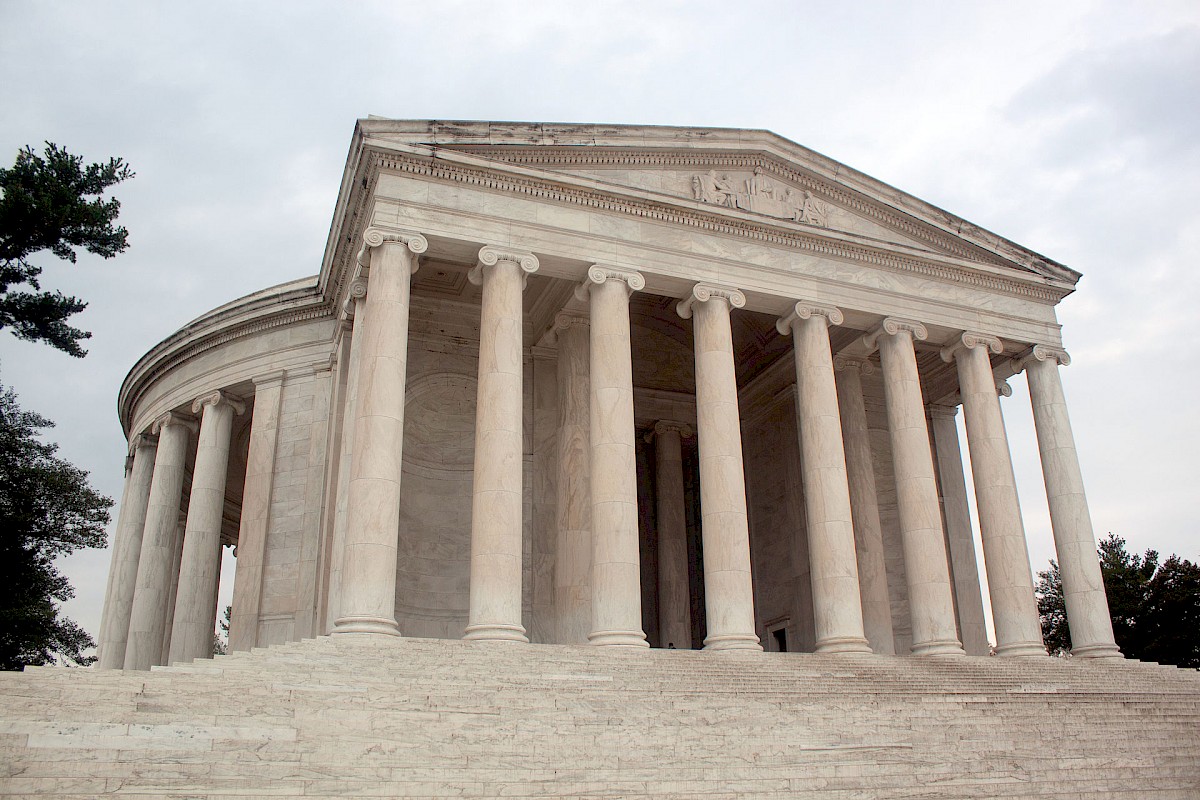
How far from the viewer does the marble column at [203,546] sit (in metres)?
38.5

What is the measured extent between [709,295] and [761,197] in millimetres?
5206

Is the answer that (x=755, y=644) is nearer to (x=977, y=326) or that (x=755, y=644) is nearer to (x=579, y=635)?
(x=579, y=635)

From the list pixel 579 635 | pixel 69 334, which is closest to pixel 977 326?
pixel 579 635

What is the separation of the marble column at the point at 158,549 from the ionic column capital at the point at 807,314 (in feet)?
92.5

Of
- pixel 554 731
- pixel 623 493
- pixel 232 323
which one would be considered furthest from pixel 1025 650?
pixel 232 323

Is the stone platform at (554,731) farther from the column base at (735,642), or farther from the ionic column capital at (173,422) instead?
the ionic column capital at (173,422)

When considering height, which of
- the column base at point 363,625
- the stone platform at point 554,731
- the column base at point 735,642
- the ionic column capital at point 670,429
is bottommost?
the stone platform at point 554,731

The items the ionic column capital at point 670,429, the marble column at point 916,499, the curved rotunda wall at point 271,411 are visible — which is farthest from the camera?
the ionic column capital at point 670,429

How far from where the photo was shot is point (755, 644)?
1120 inches

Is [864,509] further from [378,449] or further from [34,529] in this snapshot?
[34,529]

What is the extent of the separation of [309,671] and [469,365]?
20139 mm

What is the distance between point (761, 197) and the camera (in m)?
35.3

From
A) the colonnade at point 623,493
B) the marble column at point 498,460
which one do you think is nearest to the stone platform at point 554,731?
the marble column at point 498,460

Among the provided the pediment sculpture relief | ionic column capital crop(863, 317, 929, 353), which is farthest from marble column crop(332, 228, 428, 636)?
ionic column capital crop(863, 317, 929, 353)
